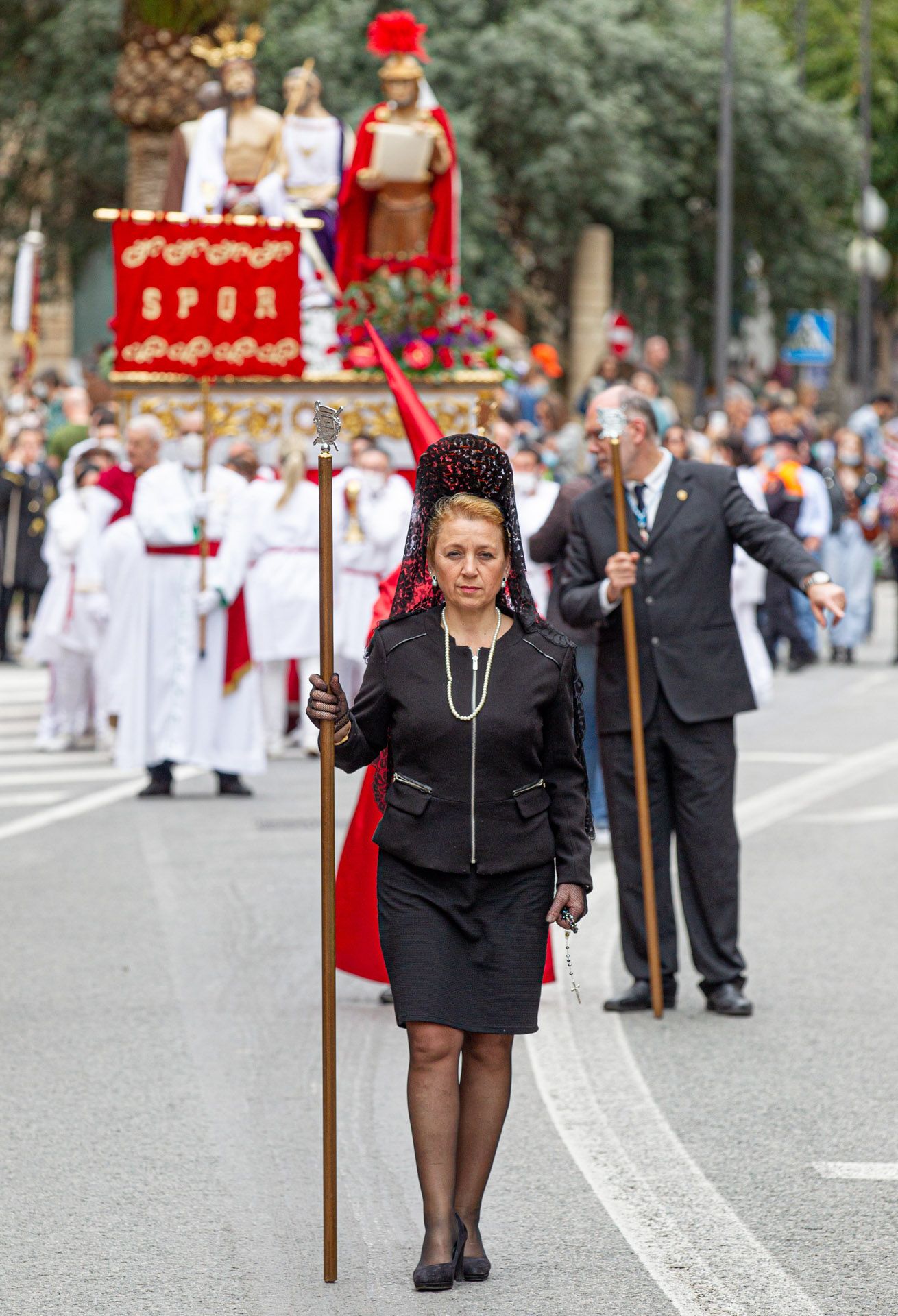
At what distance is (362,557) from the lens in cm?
1475

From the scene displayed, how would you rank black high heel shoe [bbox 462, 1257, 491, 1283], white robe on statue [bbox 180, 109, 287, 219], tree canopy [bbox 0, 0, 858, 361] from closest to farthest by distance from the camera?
1. black high heel shoe [bbox 462, 1257, 491, 1283]
2. white robe on statue [bbox 180, 109, 287, 219]
3. tree canopy [bbox 0, 0, 858, 361]

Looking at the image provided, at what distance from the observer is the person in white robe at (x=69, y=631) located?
49.6 feet

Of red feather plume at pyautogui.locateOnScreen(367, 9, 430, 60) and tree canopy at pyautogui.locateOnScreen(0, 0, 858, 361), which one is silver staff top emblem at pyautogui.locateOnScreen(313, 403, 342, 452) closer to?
red feather plume at pyautogui.locateOnScreen(367, 9, 430, 60)

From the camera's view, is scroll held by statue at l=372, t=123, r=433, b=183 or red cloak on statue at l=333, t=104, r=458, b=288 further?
red cloak on statue at l=333, t=104, r=458, b=288

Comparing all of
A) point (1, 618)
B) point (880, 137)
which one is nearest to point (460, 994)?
point (1, 618)

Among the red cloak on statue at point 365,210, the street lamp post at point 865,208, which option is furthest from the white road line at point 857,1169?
the street lamp post at point 865,208

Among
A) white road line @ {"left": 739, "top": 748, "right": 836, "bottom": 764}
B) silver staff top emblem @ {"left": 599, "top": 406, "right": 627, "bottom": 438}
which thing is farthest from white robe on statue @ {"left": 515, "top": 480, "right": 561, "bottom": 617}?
silver staff top emblem @ {"left": 599, "top": 406, "right": 627, "bottom": 438}

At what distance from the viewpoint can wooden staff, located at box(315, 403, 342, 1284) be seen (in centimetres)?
493

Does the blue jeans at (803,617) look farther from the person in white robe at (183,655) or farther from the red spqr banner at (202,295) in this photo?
the person in white robe at (183,655)

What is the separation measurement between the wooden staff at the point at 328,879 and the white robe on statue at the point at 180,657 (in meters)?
7.85

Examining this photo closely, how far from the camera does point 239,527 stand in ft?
42.8

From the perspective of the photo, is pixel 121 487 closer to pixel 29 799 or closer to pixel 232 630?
pixel 232 630

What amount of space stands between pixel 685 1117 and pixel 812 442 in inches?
787

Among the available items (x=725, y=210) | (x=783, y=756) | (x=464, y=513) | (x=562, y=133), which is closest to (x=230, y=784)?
(x=783, y=756)
